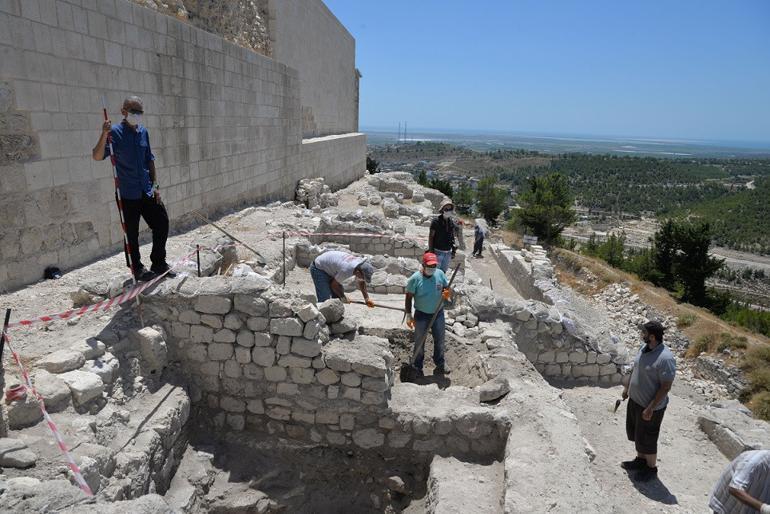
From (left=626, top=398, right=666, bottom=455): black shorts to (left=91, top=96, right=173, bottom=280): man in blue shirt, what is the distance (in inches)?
199

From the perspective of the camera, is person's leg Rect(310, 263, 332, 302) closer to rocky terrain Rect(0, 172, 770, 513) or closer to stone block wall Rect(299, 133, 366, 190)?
rocky terrain Rect(0, 172, 770, 513)

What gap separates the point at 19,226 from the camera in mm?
5398

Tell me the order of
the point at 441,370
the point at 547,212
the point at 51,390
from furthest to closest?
the point at 547,212 → the point at 441,370 → the point at 51,390

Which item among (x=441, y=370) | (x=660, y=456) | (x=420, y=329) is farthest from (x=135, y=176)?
(x=660, y=456)

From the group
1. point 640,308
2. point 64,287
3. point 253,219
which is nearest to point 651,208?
point 640,308

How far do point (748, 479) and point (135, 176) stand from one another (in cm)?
553

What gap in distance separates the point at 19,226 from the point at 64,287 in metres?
0.81

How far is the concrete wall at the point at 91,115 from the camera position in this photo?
5.29m

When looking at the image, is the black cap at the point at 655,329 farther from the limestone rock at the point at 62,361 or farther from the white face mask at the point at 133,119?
the white face mask at the point at 133,119

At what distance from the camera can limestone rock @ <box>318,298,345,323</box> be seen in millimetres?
4895

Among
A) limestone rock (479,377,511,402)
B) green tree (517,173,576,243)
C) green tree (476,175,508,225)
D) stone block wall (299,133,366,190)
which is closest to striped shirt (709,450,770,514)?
limestone rock (479,377,511,402)

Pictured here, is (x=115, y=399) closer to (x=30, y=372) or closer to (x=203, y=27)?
(x=30, y=372)

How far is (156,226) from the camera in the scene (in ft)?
15.9

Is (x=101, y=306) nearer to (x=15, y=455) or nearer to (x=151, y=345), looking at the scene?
(x=151, y=345)
